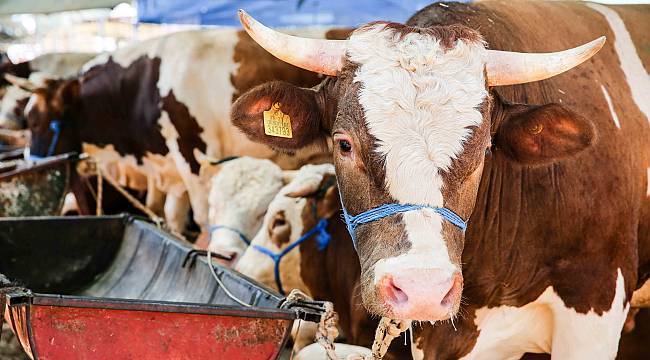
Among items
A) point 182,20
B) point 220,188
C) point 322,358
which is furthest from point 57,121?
point 322,358

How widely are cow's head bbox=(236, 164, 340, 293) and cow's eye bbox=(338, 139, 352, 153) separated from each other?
1630 mm

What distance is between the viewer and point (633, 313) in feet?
12.0

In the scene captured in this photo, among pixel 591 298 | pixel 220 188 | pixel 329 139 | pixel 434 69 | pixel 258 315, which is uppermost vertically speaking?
pixel 434 69

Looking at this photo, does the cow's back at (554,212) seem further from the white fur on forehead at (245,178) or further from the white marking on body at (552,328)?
the white fur on forehead at (245,178)

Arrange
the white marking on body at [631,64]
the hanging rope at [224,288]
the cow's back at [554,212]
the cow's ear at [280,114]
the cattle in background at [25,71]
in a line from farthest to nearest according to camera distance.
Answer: the cattle in background at [25,71] → the white marking on body at [631,64] → the hanging rope at [224,288] → the cow's back at [554,212] → the cow's ear at [280,114]

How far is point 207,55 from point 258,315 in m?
4.57

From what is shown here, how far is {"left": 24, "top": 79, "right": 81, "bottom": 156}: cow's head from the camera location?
7406 millimetres

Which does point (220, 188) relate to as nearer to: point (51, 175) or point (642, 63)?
point (51, 175)

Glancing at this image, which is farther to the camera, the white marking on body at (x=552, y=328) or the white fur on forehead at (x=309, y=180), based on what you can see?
the white fur on forehead at (x=309, y=180)

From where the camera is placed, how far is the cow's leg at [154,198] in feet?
24.5

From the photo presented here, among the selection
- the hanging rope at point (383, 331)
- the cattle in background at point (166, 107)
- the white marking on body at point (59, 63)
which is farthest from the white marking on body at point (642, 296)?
the white marking on body at point (59, 63)

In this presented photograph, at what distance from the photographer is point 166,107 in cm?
657

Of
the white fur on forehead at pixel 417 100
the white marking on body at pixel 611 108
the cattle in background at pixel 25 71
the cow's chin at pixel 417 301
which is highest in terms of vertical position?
the white fur on forehead at pixel 417 100

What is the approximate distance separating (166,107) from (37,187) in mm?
1760
